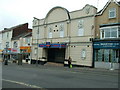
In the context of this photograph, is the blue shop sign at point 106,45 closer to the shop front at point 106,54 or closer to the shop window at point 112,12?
the shop front at point 106,54

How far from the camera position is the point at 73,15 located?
29.6 meters

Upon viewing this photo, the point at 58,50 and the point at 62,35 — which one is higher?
the point at 62,35

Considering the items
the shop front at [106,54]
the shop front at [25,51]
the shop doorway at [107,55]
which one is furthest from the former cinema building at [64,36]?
the shop front at [25,51]

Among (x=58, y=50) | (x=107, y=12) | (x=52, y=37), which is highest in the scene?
(x=107, y=12)

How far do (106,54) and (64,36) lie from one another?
894cm

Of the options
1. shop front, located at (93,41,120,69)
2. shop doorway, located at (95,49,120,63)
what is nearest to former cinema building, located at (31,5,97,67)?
shop front, located at (93,41,120,69)

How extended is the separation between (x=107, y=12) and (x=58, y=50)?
12173 millimetres

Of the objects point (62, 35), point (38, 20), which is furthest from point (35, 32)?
point (62, 35)

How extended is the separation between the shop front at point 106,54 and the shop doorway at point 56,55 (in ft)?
26.7

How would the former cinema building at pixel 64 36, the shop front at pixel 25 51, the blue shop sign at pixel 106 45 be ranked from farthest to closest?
1. the shop front at pixel 25 51
2. the former cinema building at pixel 64 36
3. the blue shop sign at pixel 106 45

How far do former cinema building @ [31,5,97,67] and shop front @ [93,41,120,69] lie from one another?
0.91 metres

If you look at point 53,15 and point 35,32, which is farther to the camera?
point 35,32

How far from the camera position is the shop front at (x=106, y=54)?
23156mm

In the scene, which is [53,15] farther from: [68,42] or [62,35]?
[68,42]
